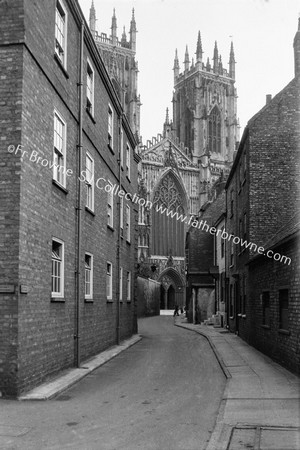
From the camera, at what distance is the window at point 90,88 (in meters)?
16.5

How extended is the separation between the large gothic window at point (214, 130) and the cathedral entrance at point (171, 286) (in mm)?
23668

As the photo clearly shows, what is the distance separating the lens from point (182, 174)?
8200cm

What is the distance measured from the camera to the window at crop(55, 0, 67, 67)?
1334 centimetres

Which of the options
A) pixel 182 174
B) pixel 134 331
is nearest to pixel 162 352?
pixel 134 331

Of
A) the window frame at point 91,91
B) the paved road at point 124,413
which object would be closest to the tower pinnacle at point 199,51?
the window frame at point 91,91

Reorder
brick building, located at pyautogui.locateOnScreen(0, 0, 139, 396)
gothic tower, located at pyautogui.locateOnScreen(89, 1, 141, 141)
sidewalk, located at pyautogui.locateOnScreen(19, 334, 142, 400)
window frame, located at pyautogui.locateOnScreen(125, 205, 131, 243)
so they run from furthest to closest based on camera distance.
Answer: gothic tower, located at pyautogui.locateOnScreen(89, 1, 141, 141) → window frame, located at pyautogui.locateOnScreen(125, 205, 131, 243) → brick building, located at pyautogui.locateOnScreen(0, 0, 139, 396) → sidewalk, located at pyautogui.locateOnScreen(19, 334, 142, 400)

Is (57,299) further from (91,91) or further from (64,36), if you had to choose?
(91,91)

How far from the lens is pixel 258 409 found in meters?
9.16

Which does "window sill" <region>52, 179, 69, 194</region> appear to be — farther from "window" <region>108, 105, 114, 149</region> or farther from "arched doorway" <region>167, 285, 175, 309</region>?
"arched doorway" <region>167, 285, 175, 309</region>

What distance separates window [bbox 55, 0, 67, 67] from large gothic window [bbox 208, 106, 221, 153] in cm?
7917

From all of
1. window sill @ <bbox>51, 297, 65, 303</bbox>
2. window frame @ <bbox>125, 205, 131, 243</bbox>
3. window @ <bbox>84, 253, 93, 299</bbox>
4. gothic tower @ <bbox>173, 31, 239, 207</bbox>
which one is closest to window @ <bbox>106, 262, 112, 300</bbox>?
window @ <bbox>84, 253, 93, 299</bbox>

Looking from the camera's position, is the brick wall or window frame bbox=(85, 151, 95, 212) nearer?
the brick wall

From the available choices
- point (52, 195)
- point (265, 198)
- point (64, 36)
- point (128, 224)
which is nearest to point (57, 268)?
point (52, 195)

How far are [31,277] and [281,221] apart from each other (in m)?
11.9
